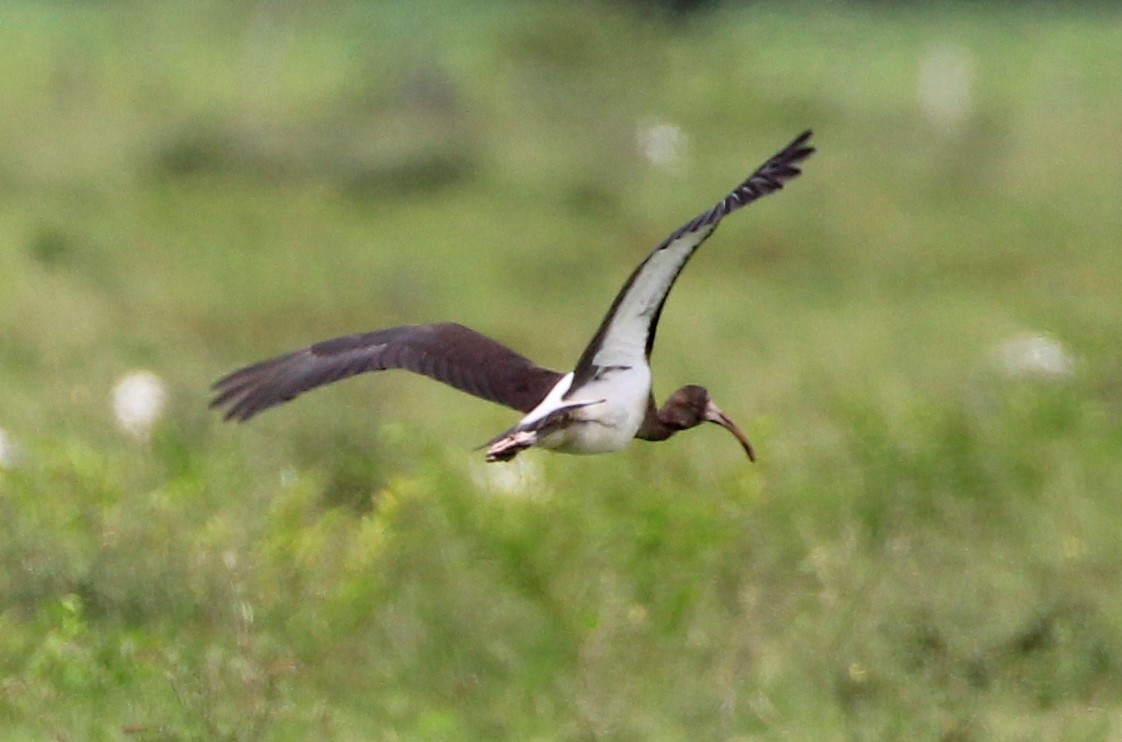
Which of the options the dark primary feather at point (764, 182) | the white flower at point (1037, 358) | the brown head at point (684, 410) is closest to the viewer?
the dark primary feather at point (764, 182)

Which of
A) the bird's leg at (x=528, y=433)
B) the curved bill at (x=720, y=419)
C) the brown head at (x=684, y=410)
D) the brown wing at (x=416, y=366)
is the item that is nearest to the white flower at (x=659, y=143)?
the curved bill at (x=720, y=419)

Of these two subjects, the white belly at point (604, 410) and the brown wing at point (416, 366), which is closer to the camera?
the white belly at point (604, 410)

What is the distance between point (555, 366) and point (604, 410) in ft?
22.5

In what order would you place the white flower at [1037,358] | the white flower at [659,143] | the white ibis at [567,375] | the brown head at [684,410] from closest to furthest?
the white ibis at [567,375] → the brown head at [684,410] → the white flower at [1037,358] → the white flower at [659,143]

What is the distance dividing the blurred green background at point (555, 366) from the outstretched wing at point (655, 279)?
46.5 inches

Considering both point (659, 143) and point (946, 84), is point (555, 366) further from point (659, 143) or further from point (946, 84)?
point (946, 84)

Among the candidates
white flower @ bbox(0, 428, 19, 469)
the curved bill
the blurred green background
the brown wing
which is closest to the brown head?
the curved bill

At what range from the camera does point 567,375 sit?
6.61 m

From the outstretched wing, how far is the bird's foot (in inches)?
13.0

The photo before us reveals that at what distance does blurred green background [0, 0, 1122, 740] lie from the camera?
7.14m

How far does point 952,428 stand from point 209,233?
25.8ft

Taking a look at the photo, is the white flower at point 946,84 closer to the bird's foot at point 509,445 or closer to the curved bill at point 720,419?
the curved bill at point 720,419

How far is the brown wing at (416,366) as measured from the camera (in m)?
6.45

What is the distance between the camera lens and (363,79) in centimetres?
2138
